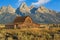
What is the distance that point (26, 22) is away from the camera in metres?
111

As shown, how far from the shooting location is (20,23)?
106 m

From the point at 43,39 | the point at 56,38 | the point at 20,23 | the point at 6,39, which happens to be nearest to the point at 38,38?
the point at 43,39

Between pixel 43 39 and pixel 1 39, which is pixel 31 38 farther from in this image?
pixel 1 39

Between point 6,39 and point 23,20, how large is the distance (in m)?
66.7

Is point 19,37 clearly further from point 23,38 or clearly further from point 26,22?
point 26,22

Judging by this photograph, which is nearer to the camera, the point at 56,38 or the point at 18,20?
the point at 56,38

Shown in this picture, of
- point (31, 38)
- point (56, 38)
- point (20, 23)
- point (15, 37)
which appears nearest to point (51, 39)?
point (56, 38)

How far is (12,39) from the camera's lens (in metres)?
44.4

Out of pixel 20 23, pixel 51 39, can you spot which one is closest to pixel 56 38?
pixel 51 39

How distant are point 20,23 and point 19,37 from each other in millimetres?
60902

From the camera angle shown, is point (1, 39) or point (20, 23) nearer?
point (1, 39)

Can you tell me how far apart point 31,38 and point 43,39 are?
8.57ft

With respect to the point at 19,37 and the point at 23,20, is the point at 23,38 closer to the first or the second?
the point at 19,37

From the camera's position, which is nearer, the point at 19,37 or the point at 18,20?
the point at 19,37
